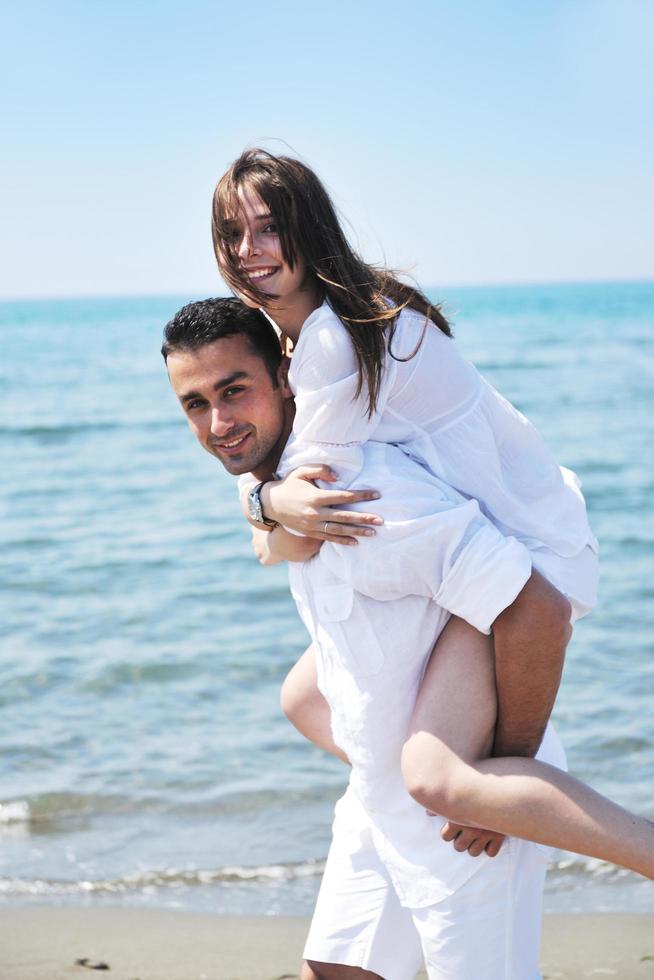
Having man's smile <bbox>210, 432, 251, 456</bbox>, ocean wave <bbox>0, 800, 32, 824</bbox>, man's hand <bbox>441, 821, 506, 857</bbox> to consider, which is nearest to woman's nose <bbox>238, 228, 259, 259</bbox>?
man's smile <bbox>210, 432, 251, 456</bbox>

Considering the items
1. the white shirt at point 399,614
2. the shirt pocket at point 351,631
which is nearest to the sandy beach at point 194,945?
the white shirt at point 399,614

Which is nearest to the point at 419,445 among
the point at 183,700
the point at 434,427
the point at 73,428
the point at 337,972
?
the point at 434,427

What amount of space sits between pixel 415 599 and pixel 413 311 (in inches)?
27.0

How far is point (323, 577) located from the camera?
268 centimetres

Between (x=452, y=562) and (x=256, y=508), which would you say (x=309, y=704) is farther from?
(x=452, y=562)

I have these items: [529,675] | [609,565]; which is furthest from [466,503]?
[609,565]

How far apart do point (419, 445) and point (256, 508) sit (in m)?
0.48

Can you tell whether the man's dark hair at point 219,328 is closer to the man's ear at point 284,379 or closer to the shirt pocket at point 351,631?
the man's ear at point 284,379

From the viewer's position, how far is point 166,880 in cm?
449

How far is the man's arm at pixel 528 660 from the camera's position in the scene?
8.12 feet

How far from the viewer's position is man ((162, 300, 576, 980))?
2471 mm

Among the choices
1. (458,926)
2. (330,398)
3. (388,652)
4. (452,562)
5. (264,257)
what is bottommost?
(458,926)

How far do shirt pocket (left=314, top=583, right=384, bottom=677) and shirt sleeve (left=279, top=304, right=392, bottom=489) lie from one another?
259mm

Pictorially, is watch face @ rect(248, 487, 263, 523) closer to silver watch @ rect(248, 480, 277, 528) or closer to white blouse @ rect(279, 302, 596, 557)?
silver watch @ rect(248, 480, 277, 528)
